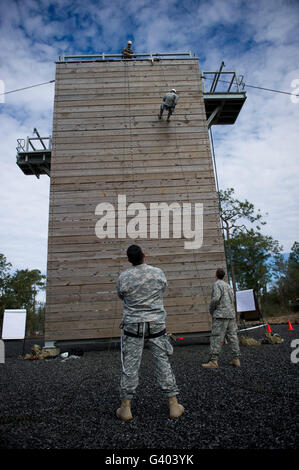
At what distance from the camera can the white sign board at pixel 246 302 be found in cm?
897

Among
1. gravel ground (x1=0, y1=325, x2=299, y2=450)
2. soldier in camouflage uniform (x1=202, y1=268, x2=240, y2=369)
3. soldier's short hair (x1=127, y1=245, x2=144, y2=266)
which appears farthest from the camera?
soldier in camouflage uniform (x1=202, y1=268, x2=240, y2=369)

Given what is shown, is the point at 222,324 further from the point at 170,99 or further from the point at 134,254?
the point at 170,99

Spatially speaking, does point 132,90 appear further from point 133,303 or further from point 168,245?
point 133,303

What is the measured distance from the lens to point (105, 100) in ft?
29.7

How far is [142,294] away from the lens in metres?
3.01

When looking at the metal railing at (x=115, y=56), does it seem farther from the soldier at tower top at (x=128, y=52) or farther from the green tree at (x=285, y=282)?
the green tree at (x=285, y=282)

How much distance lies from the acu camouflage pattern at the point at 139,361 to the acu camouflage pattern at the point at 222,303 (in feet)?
8.69

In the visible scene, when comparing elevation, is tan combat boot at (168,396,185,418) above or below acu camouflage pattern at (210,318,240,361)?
below

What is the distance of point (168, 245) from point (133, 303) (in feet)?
16.8

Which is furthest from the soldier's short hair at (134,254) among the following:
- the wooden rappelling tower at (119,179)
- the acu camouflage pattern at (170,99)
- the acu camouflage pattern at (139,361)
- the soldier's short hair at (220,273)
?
the acu camouflage pattern at (170,99)

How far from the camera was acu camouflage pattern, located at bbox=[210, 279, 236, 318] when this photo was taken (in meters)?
5.26

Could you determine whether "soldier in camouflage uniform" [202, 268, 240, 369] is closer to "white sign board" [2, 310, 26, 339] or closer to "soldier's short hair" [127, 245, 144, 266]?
"soldier's short hair" [127, 245, 144, 266]

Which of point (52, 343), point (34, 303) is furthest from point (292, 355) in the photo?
point (34, 303)

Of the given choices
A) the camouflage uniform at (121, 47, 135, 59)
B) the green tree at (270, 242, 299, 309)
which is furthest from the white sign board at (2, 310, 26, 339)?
the green tree at (270, 242, 299, 309)
